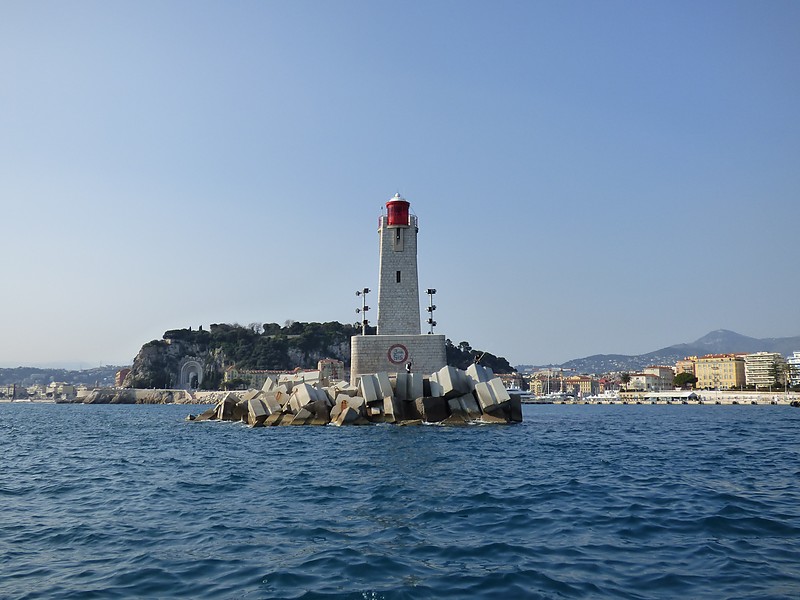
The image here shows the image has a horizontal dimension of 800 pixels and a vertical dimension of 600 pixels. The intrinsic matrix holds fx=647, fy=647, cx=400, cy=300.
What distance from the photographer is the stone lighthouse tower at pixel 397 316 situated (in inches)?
1221

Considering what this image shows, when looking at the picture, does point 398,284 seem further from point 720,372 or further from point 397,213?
point 720,372

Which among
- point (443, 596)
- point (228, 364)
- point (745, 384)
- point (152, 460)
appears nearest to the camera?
point (443, 596)

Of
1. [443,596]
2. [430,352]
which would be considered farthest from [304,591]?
[430,352]

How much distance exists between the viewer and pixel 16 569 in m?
6.16

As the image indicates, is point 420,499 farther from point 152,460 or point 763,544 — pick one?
point 152,460

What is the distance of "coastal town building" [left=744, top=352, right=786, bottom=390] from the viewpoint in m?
86.5

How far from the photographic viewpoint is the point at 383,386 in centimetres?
2567

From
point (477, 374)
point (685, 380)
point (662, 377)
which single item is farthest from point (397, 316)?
point (662, 377)

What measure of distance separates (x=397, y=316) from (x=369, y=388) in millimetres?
7099

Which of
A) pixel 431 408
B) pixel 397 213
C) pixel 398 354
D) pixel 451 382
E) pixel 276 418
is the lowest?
pixel 276 418

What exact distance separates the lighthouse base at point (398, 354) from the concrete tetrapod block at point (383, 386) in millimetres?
5073

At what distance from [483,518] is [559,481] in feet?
11.5

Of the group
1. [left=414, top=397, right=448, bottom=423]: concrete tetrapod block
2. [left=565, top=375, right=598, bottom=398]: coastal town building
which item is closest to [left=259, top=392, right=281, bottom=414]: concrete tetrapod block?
[left=414, top=397, right=448, bottom=423]: concrete tetrapod block

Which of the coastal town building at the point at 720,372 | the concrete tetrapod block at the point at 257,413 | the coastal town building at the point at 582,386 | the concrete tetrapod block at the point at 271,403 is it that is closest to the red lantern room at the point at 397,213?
the concrete tetrapod block at the point at 271,403
